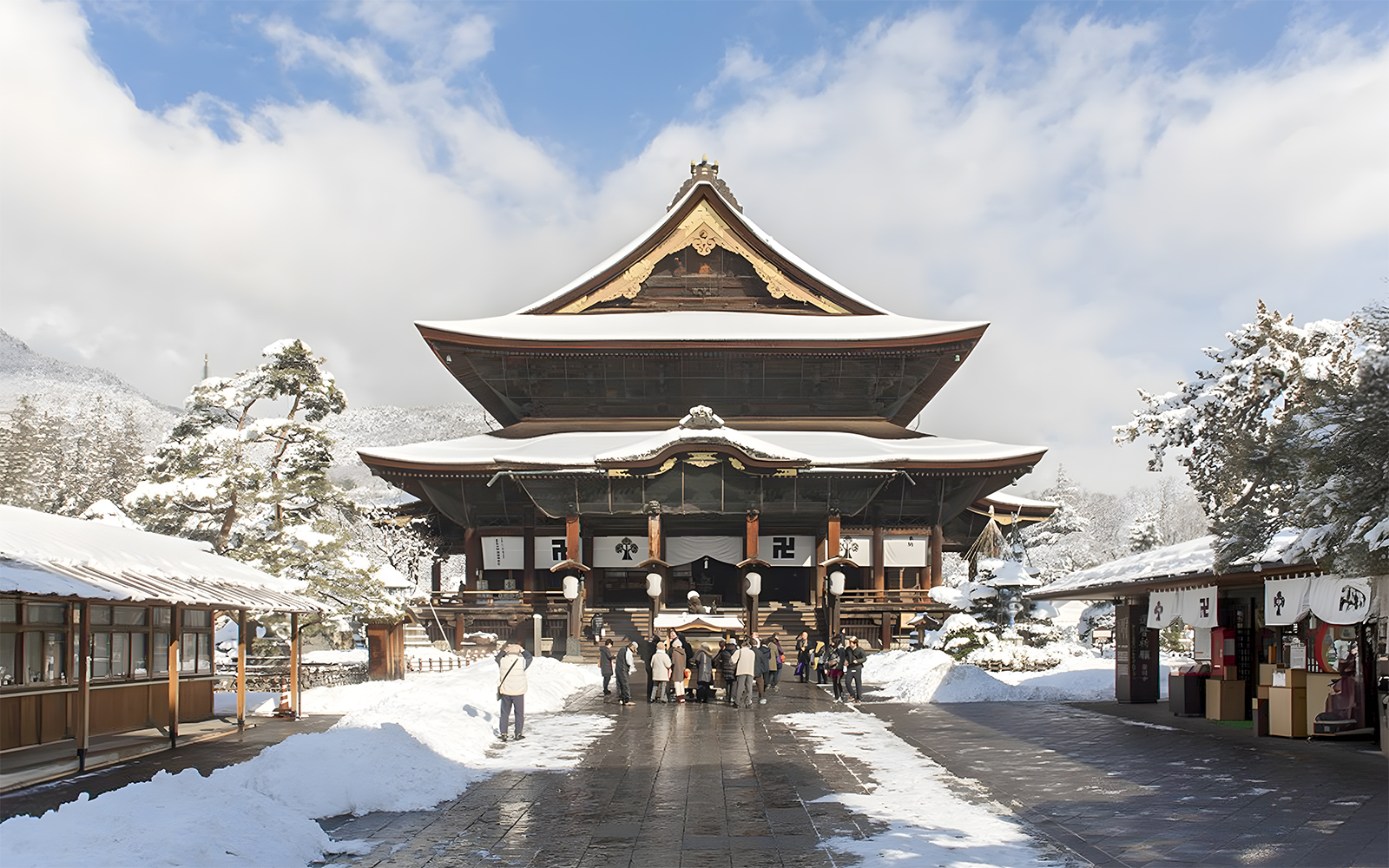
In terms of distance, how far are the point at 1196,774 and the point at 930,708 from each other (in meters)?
10.5

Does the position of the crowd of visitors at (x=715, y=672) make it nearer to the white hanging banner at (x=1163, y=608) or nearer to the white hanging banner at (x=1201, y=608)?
the white hanging banner at (x=1163, y=608)

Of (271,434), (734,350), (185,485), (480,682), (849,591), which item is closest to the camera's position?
(480,682)

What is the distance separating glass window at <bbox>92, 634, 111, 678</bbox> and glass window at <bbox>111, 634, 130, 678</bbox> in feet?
0.36

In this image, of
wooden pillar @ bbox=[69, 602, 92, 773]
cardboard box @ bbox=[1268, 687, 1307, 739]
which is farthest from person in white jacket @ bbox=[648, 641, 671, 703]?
wooden pillar @ bbox=[69, 602, 92, 773]

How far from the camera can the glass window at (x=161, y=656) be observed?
19172mm

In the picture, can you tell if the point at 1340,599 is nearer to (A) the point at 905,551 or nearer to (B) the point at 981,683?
(B) the point at 981,683

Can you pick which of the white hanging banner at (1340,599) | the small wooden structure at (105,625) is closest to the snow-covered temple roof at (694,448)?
the small wooden structure at (105,625)

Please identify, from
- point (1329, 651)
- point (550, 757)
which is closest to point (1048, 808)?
point (550, 757)

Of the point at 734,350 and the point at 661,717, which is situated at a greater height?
the point at 734,350

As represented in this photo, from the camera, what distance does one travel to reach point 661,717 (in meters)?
21.6

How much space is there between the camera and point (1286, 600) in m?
17.5

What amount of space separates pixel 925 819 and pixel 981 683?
16727 millimetres

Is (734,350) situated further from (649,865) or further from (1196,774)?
(649,865)

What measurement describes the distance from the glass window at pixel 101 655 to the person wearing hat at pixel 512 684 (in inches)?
233
